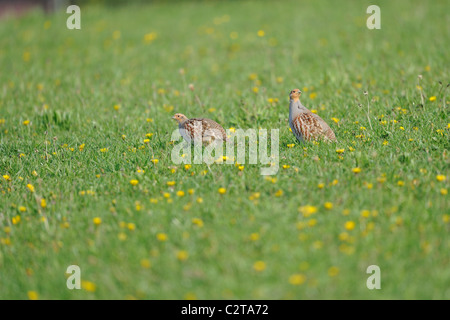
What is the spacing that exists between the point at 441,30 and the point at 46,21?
37.5ft

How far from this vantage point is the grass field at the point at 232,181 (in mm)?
3646

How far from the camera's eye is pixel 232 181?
16.0 feet

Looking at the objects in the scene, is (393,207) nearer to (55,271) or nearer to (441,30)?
(55,271)

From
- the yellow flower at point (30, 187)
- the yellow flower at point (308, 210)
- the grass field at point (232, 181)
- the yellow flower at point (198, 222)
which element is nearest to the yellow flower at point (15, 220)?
the grass field at point (232, 181)

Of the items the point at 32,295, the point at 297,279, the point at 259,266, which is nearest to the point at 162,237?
the point at 259,266

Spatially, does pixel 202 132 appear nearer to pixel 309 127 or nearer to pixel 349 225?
pixel 309 127

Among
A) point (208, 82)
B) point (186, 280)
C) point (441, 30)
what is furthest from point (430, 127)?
point (441, 30)

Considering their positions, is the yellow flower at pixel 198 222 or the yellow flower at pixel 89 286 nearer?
the yellow flower at pixel 89 286

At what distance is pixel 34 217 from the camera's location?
15.4ft

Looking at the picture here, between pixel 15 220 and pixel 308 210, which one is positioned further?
pixel 15 220

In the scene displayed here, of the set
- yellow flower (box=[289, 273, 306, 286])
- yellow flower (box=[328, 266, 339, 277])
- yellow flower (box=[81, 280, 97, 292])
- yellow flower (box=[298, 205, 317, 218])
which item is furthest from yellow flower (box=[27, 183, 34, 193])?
yellow flower (box=[328, 266, 339, 277])

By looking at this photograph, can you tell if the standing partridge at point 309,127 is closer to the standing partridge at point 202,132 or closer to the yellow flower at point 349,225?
the standing partridge at point 202,132

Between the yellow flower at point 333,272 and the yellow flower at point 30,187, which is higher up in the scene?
the yellow flower at point 30,187

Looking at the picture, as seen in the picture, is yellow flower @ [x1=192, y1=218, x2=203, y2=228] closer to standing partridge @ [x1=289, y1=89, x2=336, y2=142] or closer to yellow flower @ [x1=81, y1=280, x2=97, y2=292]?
yellow flower @ [x1=81, y1=280, x2=97, y2=292]
